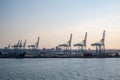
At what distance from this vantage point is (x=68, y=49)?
143 meters

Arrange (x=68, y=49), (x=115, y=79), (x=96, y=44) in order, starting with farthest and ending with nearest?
(x=68, y=49) → (x=96, y=44) → (x=115, y=79)

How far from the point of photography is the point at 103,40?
400ft

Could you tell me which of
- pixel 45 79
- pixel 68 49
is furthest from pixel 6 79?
pixel 68 49

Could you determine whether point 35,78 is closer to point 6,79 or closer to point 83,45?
point 6,79

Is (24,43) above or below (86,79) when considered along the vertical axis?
above

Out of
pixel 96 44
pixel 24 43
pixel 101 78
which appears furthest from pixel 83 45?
pixel 101 78

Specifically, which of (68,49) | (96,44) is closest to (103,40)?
(96,44)

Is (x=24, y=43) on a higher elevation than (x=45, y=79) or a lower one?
higher

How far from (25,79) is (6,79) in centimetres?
209

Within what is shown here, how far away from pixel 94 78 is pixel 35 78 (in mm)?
6612

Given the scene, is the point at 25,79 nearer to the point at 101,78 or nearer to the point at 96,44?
the point at 101,78

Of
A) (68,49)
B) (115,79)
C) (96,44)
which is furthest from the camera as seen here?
(68,49)

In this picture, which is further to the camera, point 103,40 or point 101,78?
point 103,40

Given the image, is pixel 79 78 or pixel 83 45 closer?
pixel 79 78
